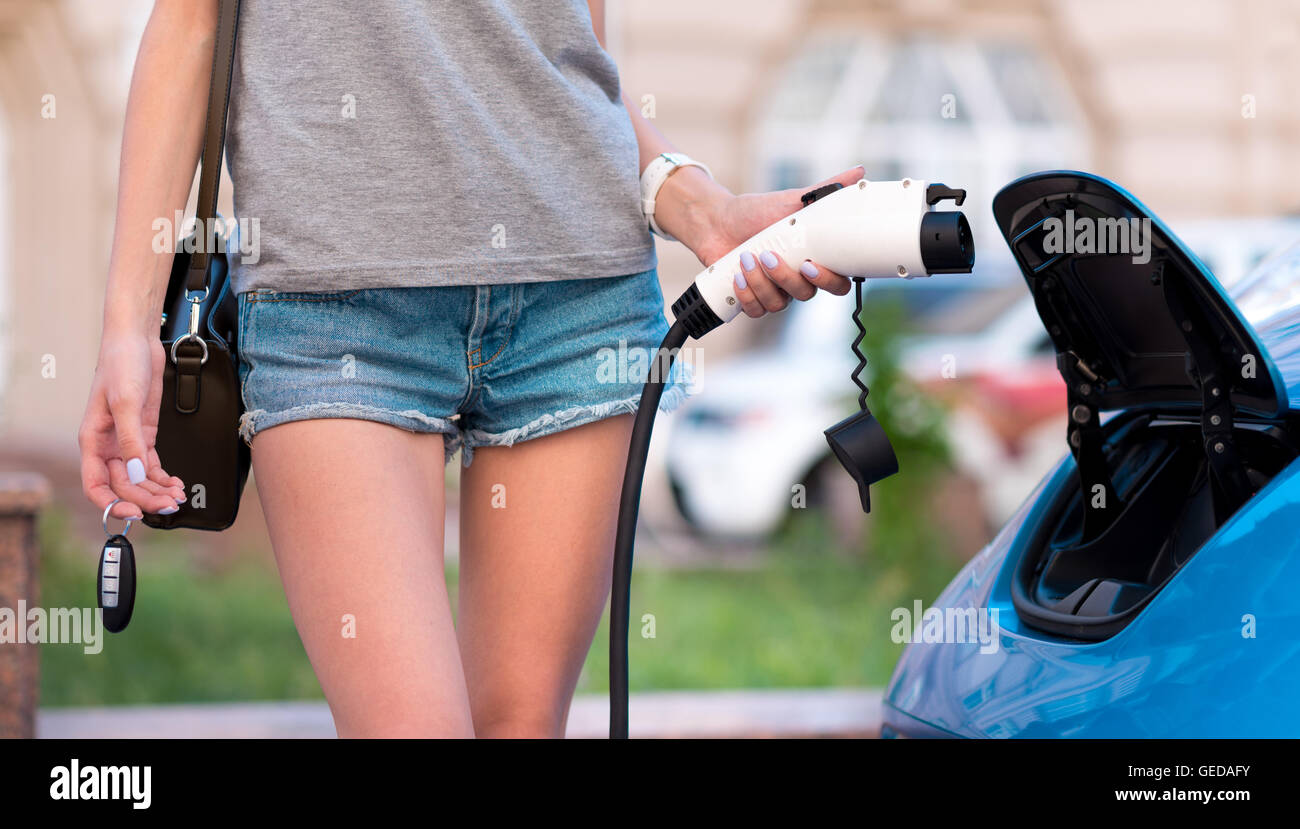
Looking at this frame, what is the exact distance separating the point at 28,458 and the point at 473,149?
7.61m

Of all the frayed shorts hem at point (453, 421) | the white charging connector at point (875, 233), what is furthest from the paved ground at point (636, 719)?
the white charging connector at point (875, 233)

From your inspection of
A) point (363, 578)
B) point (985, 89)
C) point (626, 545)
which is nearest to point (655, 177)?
point (626, 545)

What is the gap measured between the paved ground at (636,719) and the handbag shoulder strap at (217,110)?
2242 mm

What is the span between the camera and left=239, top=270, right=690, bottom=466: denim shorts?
1484mm

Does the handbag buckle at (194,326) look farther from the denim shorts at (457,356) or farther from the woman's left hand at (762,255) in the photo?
the woman's left hand at (762,255)

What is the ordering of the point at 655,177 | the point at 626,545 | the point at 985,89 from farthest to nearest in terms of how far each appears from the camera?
1. the point at 985,89
2. the point at 655,177
3. the point at 626,545

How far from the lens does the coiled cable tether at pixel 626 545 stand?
144cm

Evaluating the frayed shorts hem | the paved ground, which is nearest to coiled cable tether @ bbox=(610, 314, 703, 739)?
the frayed shorts hem

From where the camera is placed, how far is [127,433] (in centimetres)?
142

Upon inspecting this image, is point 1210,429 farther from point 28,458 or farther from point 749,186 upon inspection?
point 749,186

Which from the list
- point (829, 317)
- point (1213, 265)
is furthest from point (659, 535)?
point (1213, 265)

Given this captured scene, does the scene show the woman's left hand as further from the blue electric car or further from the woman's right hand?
the woman's right hand

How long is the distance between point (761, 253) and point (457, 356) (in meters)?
0.37

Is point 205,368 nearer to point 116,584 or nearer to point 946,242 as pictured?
point 116,584
